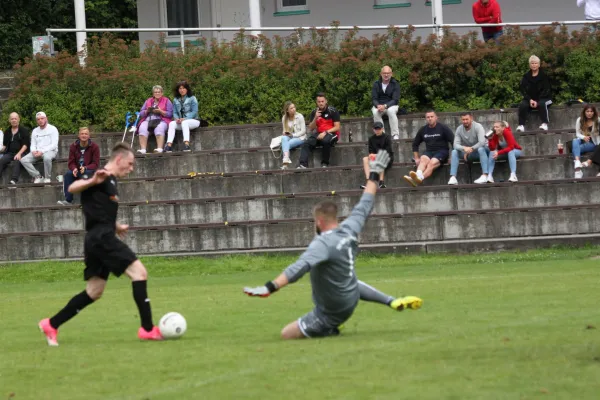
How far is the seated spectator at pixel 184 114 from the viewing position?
86.6ft

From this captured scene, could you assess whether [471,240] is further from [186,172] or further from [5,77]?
[5,77]

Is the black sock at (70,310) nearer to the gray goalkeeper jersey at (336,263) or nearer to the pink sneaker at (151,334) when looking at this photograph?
the pink sneaker at (151,334)

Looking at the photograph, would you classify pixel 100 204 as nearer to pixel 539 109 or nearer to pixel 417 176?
pixel 417 176

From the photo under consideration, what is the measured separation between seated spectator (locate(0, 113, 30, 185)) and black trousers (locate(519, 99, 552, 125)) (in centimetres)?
1186

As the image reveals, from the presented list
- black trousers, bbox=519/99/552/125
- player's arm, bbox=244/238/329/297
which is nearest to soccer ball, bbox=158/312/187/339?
player's arm, bbox=244/238/329/297

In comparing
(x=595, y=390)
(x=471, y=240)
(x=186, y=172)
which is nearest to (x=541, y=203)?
(x=471, y=240)

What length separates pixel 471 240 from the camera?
2184cm

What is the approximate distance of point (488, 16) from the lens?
28688mm

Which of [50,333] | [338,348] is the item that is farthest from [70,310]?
[338,348]

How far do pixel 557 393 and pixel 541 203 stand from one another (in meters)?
15.9

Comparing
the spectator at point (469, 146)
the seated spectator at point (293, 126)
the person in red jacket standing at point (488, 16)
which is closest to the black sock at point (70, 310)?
the spectator at point (469, 146)

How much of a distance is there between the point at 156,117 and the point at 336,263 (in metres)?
17.1

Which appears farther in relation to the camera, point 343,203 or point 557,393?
point 343,203

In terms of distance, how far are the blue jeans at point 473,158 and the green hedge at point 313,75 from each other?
4.23 m
